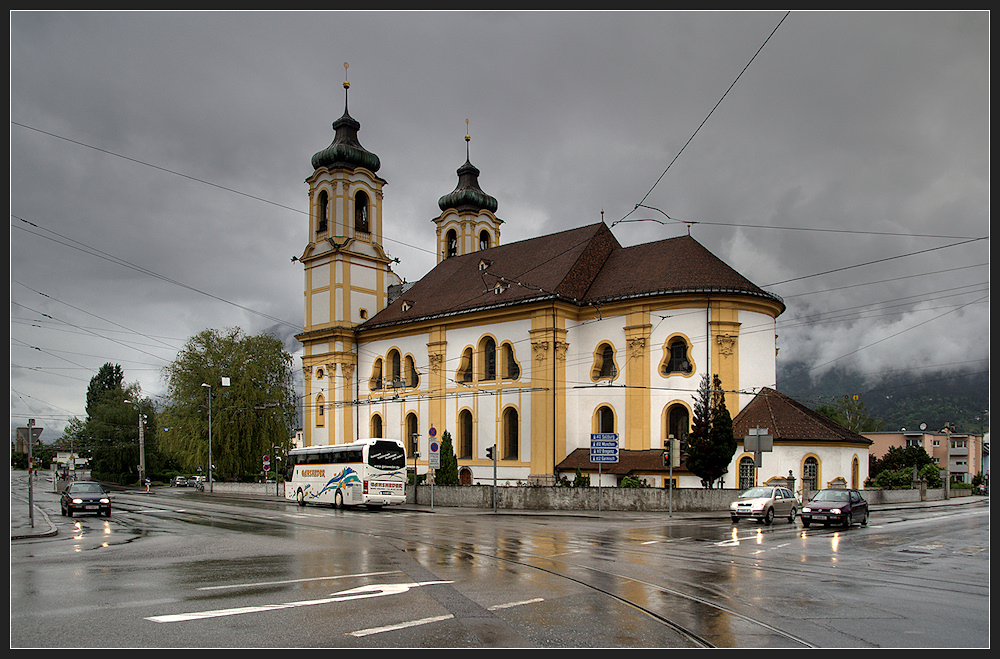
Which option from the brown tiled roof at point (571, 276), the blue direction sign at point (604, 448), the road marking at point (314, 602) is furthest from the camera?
the brown tiled roof at point (571, 276)

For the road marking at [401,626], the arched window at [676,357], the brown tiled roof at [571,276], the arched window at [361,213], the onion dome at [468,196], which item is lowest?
the road marking at [401,626]

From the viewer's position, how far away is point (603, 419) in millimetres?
43594

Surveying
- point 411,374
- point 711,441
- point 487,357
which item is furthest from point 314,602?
point 411,374

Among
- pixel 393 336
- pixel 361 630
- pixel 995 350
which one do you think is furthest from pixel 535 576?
pixel 393 336

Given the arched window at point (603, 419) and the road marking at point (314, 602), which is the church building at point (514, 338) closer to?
the arched window at point (603, 419)

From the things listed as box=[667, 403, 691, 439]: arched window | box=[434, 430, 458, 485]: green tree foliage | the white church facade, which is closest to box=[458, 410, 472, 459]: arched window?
the white church facade

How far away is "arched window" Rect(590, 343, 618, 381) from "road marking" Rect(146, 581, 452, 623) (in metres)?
32.7

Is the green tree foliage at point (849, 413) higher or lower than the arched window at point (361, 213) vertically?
lower

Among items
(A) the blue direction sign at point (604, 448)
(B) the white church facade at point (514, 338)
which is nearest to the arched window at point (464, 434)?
(B) the white church facade at point (514, 338)

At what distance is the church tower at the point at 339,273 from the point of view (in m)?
54.9

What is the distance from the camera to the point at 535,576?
12.5 metres

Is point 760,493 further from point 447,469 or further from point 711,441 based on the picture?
point 447,469

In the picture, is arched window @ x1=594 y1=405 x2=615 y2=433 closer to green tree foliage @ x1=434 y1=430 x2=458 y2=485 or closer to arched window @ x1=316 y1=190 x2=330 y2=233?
green tree foliage @ x1=434 y1=430 x2=458 y2=485

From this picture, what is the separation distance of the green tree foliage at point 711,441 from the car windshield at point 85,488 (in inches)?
950
